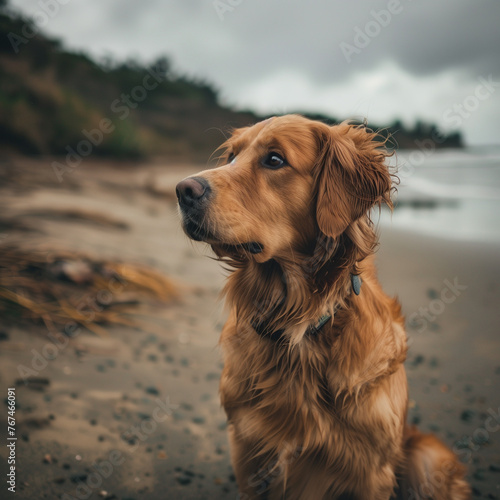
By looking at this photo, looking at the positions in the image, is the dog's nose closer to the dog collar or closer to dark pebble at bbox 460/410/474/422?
the dog collar

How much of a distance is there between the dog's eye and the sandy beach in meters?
0.63

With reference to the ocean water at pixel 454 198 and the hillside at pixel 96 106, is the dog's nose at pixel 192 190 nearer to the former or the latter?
Result: the ocean water at pixel 454 198

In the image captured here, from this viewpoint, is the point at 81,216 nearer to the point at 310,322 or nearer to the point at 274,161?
the point at 274,161

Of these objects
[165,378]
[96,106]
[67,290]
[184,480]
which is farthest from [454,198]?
[96,106]

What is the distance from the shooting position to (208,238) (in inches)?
79.2

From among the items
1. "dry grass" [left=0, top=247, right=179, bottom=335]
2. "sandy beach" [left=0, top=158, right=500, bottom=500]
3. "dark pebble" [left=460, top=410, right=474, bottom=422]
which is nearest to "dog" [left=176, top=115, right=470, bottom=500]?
"sandy beach" [left=0, top=158, right=500, bottom=500]

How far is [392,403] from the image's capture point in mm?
2104

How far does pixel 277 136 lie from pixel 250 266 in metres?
0.74

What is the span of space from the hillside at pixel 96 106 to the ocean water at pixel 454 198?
4.06 ft

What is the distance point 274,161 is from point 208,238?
574 millimetres

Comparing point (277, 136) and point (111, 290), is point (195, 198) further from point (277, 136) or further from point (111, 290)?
point (111, 290)

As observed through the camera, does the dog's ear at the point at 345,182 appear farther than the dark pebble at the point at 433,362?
No

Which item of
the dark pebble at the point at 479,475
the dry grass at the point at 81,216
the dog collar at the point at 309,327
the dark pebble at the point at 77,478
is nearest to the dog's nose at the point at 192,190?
the dog collar at the point at 309,327

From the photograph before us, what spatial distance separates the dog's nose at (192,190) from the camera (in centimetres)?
192
